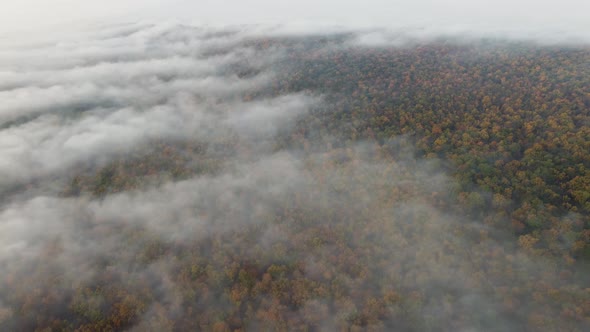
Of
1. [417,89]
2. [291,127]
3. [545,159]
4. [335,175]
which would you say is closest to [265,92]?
[291,127]

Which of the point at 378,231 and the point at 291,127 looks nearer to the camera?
the point at 378,231

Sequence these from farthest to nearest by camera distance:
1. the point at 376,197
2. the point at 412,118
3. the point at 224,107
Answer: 1. the point at 224,107
2. the point at 412,118
3. the point at 376,197

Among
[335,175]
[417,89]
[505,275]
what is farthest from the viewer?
[417,89]

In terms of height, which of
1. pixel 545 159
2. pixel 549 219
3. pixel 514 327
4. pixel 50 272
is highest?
pixel 545 159

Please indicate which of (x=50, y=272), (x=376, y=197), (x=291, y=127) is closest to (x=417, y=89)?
(x=291, y=127)

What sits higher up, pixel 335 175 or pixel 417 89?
pixel 417 89

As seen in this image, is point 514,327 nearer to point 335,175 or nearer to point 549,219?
point 549,219
